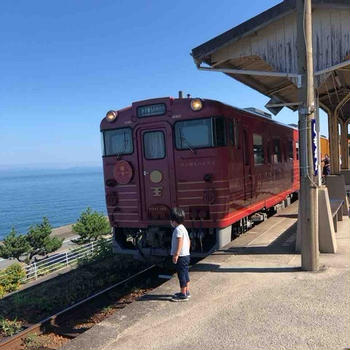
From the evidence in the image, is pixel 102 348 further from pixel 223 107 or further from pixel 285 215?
pixel 285 215

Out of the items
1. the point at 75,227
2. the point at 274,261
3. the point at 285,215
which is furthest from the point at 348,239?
the point at 75,227

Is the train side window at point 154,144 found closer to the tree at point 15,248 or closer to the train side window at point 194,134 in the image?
the train side window at point 194,134

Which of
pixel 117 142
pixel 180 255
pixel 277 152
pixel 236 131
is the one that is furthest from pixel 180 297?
pixel 277 152

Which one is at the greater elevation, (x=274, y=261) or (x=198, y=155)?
(x=198, y=155)

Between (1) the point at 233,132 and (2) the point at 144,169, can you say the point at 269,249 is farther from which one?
(2) the point at 144,169

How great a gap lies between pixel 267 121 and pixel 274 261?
475 centimetres

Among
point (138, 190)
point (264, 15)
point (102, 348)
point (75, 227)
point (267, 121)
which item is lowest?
point (75, 227)

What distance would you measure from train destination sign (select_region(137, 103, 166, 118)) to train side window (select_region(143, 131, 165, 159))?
0.37 m

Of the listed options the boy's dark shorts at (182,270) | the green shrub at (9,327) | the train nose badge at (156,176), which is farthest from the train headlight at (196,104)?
the green shrub at (9,327)

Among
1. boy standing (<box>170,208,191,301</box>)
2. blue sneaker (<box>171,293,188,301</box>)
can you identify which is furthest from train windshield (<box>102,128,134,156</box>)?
blue sneaker (<box>171,293,188,301</box>)

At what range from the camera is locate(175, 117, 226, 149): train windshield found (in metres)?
7.18

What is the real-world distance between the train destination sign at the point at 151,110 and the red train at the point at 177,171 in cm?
2

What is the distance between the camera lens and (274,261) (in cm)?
648

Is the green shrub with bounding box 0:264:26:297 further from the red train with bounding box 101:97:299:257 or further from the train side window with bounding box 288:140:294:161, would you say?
the train side window with bounding box 288:140:294:161
